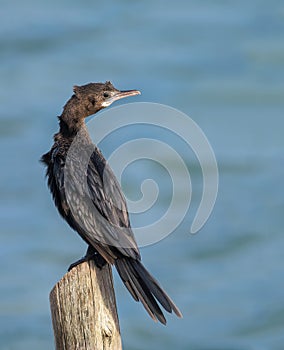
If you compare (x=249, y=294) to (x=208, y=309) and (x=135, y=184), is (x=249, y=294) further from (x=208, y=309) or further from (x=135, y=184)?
(x=135, y=184)

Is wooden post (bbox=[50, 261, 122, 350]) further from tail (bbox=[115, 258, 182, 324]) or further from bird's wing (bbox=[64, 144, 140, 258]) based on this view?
bird's wing (bbox=[64, 144, 140, 258])

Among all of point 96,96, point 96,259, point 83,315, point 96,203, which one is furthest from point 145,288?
point 96,96

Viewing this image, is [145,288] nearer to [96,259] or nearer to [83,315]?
[96,259]

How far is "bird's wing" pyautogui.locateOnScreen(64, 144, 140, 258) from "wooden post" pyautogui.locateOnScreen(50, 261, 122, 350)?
651 mm

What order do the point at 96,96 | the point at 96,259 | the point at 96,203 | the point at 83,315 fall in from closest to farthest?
the point at 83,315
the point at 96,259
the point at 96,203
the point at 96,96

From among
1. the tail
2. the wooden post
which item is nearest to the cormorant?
the tail

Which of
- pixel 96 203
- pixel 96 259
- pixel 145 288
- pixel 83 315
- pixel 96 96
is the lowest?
pixel 83 315

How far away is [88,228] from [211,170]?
8582mm

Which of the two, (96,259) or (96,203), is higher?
(96,203)

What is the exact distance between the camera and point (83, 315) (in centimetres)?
744

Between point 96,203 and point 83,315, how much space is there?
1.15 metres

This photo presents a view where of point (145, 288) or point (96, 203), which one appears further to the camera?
point (96, 203)

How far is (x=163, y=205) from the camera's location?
16594 mm

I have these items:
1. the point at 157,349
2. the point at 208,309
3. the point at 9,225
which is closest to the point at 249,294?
the point at 208,309
